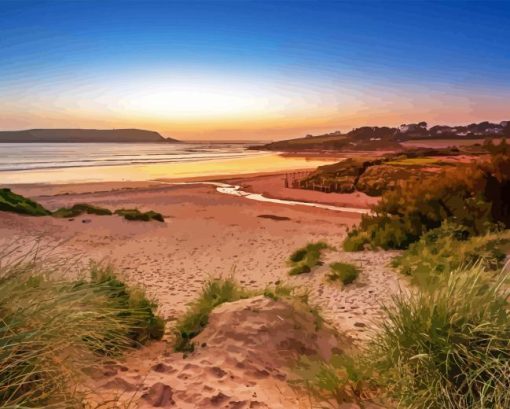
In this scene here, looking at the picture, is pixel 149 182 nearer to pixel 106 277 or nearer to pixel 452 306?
pixel 106 277

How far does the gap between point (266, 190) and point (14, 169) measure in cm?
2330

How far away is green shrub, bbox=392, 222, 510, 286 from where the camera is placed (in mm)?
8180

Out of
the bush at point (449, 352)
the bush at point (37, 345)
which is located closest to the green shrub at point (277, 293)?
the bush at point (449, 352)

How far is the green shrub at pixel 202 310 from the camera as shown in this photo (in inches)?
214

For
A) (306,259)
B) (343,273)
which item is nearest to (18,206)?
(306,259)

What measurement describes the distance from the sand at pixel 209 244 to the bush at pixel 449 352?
41 centimetres

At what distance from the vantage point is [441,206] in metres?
11.8

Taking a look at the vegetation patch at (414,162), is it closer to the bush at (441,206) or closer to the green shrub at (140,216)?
the bush at (441,206)

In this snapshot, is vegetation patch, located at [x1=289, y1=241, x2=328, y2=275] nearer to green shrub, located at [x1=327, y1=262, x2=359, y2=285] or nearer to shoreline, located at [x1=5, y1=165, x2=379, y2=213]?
green shrub, located at [x1=327, y1=262, x2=359, y2=285]

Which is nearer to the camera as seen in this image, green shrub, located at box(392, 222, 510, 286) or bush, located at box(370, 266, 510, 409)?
bush, located at box(370, 266, 510, 409)

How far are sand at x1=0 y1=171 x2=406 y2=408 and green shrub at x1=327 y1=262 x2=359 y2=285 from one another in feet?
0.60

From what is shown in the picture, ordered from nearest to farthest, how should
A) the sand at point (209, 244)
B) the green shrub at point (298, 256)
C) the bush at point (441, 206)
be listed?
the sand at point (209, 244), the bush at point (441, 206), the green shrub at point (298, 256)

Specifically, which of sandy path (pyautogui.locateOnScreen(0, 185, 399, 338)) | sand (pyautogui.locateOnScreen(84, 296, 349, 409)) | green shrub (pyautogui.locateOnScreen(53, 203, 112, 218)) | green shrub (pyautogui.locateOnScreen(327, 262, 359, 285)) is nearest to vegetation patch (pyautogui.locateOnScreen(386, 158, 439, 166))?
sandy path (pyautogui.locateOnScreen(0, 185, 399, 338))

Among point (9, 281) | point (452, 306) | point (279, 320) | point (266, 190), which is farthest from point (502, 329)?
point (266, 190)
